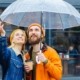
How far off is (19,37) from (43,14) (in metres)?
0.92

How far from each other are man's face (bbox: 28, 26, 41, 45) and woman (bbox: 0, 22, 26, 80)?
84mm

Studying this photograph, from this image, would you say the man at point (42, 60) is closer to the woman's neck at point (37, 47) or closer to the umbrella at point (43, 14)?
the woman's neck at point (37, 47)

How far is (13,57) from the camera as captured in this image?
16.8ft

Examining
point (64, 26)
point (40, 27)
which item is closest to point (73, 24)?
point (64, 26)

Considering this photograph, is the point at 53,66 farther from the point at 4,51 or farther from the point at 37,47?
the point at 4,51

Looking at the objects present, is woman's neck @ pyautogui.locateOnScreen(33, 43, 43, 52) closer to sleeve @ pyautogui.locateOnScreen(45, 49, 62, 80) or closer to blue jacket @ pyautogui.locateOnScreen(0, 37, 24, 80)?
sleeve @ pyautogui.locateOnScreen(45, 49, 62, 80)

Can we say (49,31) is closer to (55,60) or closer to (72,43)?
(72,43)

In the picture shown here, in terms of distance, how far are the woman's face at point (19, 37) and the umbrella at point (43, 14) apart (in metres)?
0.33

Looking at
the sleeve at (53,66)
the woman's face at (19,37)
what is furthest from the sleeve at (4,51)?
the sleeve at (53,66)

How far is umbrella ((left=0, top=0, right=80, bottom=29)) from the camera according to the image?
540 centimetres

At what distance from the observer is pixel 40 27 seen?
5.34 meters

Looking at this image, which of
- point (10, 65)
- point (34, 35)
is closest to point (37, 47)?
point (34, 35)

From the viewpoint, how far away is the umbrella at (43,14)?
540 centimetres

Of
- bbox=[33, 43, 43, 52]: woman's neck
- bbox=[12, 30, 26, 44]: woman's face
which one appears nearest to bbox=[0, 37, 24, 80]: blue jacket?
bbox=[12, 30, 26, 44]: woman's face
